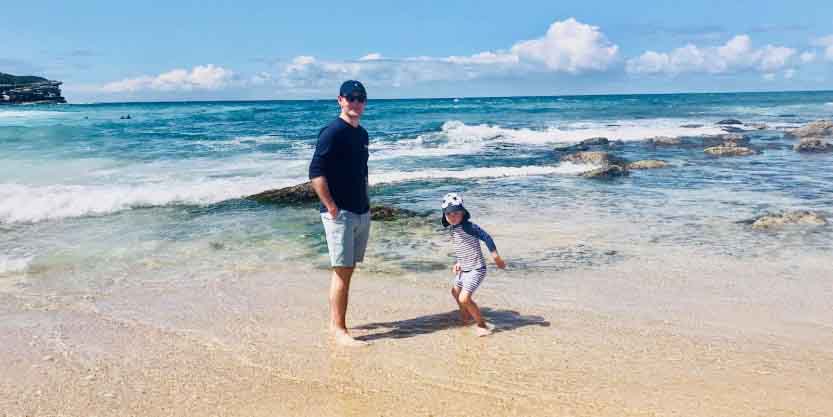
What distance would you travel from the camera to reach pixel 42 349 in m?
4.79

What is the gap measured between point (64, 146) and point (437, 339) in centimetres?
2560

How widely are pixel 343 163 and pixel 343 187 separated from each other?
0.19 meters

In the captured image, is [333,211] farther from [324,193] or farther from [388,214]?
[388,214]

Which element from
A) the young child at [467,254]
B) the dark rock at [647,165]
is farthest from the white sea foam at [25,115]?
the young child at [467,254]

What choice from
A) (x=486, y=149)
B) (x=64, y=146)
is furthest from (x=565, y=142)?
Result: (x=64, y=146)

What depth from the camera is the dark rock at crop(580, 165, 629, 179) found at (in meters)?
15.5

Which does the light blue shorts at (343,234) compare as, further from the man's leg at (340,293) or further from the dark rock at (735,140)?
the dark rock at (735,140)

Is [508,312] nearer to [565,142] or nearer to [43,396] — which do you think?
[43,396]

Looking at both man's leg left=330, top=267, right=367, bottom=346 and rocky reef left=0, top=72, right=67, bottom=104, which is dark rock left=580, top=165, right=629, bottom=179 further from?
rocky reef left=0, top=72, right=67, bottom=104

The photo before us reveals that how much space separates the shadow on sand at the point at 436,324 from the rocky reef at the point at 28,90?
115862 millimetres

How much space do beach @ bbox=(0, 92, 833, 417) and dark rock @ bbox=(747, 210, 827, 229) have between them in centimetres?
22

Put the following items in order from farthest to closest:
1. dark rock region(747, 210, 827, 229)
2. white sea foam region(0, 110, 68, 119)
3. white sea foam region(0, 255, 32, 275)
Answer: white sea foam region(0, 110, 68, 119), dark rock region(747, 210, 827, 229), white sea foam region(0, 255, 32, 275)

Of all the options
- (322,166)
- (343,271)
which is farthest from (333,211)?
(343,271)

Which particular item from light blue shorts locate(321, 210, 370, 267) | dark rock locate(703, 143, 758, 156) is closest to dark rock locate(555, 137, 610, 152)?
dark rock locate(703, 143, 758, 156)
